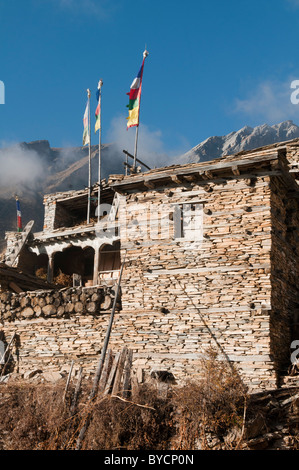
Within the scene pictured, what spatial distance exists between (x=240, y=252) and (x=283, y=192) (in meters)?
2.73

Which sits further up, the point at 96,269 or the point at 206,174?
the point at 206,174

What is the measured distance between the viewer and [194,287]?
13.0 m

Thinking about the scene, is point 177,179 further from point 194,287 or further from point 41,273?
point 41,273

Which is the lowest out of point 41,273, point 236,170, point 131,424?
point 131,424

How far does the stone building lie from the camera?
12297 millimetres

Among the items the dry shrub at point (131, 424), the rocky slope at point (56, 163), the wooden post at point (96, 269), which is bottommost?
the dry shrub at point (131, 424)

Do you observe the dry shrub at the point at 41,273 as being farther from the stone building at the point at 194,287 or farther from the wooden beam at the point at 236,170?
the wooden beam at the point at 236,170

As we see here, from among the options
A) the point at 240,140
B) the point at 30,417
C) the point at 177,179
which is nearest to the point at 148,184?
the point at 177,179

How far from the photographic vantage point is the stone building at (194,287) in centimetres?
1230

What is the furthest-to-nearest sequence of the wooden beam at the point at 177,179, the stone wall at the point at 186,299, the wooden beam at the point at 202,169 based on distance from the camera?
the wooden beam at the point at 177,179
the wooden beam at the point at 202,169
the stone wall at the point at 186,299

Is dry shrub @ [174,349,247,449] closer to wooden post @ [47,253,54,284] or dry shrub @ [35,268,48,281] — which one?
wooden post @ [47,253,54,284]

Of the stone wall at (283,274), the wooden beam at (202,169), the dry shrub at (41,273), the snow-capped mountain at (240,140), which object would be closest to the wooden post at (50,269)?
the dry shrub at (41,273)

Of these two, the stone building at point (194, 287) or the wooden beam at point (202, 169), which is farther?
the wooden beam at point (202, 169)

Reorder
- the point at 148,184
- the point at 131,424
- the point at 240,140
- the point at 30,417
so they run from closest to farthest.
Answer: the point at 131,424
the point at 30,417
the point at 148,184
the point at 240,140
